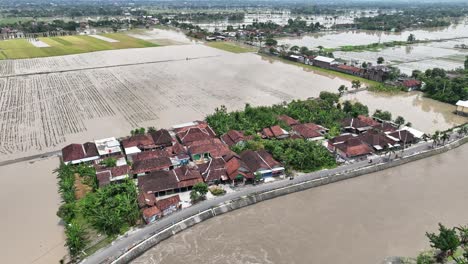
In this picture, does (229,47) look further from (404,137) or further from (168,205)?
(168,205)

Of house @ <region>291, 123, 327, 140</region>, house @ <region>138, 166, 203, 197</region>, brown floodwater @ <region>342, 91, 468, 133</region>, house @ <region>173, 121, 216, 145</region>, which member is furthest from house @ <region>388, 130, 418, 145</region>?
house @ <region>138, 166, 203, 197</region>

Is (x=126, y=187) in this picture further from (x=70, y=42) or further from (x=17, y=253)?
(x=70, y=42)

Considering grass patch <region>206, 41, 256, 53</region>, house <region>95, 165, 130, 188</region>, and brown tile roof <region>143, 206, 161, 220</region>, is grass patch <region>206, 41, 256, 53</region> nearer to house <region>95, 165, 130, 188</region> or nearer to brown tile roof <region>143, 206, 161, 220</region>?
house <region>95, 165, 130, 188</region>

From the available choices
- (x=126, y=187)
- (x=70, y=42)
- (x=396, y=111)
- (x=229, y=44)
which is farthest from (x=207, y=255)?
(x=70, y=42)

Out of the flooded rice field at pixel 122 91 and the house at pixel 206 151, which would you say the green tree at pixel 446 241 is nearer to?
the house at pixel 206 151

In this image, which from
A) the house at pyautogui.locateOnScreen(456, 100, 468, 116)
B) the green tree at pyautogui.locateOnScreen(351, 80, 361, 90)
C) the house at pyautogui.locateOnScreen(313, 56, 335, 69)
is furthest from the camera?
the house at pyautogui.locateOnScreen(313, 56, 335, 69)

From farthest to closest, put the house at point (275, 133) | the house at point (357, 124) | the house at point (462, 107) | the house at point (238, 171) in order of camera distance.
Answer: the house at point (462, 107), the house at point (357, 124), the house at point (275, 133), the house at point (238, 171)

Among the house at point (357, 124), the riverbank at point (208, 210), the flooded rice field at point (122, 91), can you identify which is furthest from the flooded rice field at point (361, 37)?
the riverbank at point (208, 210)

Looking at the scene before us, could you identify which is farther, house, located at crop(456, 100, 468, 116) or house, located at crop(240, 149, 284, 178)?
house, located at crop(456, 100, 468, 116)
